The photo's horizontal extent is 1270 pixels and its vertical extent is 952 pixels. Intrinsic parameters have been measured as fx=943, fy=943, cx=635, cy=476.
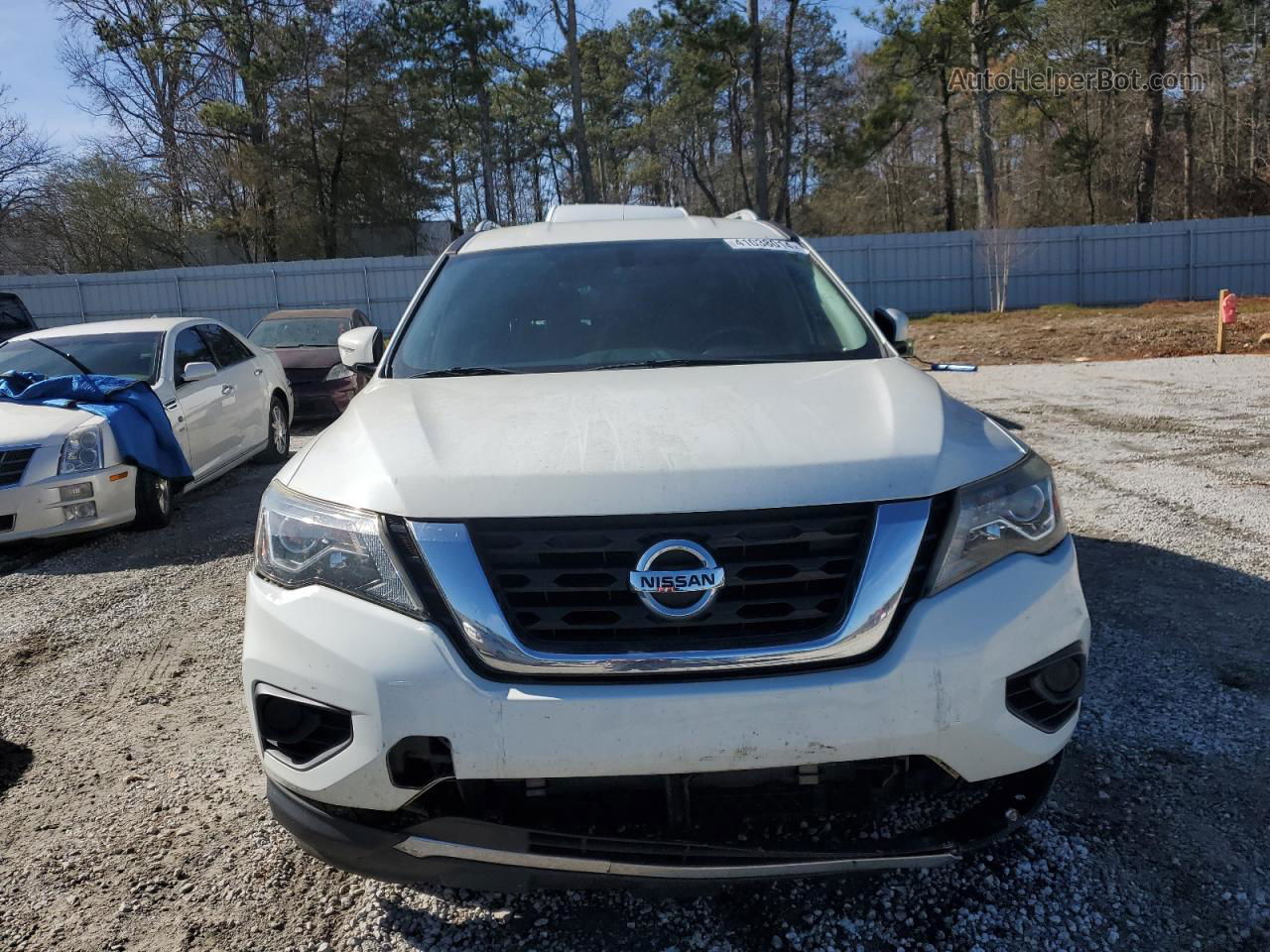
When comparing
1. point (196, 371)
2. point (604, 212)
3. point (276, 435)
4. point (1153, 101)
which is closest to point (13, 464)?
point (196, 371)

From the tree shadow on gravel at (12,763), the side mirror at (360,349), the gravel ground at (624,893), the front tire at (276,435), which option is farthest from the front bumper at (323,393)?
the tree shadow on gravel at (12,763)

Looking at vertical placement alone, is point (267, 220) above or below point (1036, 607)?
above

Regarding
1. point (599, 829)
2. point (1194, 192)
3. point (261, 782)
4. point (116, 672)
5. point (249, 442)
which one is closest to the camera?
point (599, 829)

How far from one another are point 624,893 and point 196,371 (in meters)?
5.91

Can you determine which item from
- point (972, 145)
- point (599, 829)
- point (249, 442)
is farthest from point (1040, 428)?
point (972, 145)

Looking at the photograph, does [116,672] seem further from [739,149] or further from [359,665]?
[739,149]

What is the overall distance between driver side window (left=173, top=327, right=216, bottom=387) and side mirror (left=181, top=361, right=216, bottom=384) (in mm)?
163

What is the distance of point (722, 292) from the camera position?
11.3ft

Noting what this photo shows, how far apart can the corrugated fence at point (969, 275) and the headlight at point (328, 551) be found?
2452 cm

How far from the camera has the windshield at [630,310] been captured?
319 centimetres

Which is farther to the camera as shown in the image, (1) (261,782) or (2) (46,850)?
(1) (261,782)

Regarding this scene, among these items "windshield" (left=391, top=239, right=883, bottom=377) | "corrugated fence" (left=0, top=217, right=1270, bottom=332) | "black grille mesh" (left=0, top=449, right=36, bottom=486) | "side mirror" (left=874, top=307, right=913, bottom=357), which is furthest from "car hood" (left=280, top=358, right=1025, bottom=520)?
"corrugated fence" (left=0, top=217, right=1270, bottom=332)

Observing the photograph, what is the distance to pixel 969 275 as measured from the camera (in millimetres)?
26797

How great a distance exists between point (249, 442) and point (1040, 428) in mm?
7187
